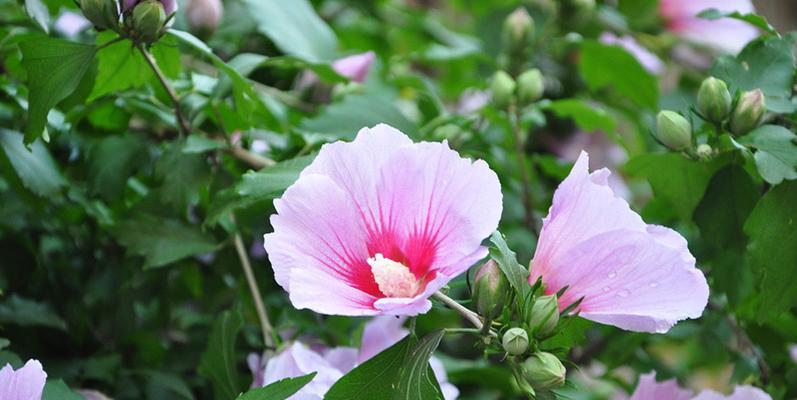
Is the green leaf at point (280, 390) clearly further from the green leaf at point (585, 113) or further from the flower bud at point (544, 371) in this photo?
the green leaf at point (585, 113)

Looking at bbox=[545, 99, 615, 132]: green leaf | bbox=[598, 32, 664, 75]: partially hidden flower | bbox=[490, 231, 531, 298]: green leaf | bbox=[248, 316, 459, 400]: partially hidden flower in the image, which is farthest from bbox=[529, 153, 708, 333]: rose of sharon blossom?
bbox=[598, 32, 664, 75]: partially hidden flower

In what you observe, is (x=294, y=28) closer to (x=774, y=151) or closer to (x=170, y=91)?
(x=170, y=91)

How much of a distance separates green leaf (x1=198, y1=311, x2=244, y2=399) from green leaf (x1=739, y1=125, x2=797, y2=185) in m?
0.34

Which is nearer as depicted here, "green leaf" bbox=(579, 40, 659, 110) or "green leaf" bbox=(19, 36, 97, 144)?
"green leaf" bbox=(19, 36, 97, 144)

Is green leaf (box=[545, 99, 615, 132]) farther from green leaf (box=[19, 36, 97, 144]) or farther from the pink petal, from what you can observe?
green leaf (box=[19, 36, 97, 144])

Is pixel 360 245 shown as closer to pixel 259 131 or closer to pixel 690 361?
pixel 259 131

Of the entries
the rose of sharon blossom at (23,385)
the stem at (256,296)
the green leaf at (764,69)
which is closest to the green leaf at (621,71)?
the green leaf at (764,69)

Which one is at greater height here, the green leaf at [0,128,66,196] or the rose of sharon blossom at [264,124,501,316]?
the rose of sharon blossom at [264,124,501,316]

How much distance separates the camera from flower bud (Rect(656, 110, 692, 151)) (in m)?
0.57

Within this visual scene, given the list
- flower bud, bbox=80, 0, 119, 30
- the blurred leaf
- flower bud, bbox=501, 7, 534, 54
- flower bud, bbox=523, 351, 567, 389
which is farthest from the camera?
flower bud, bbox=501, 7, 534, 54

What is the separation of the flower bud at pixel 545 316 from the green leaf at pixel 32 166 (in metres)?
0.37

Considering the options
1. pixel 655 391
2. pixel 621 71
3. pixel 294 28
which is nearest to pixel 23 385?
pixel 655 391

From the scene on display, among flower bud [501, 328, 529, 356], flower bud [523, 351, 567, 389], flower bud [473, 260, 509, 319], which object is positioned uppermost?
flower bud [473, 260, 509, 319]

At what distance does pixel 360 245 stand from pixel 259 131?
1.08 ft
